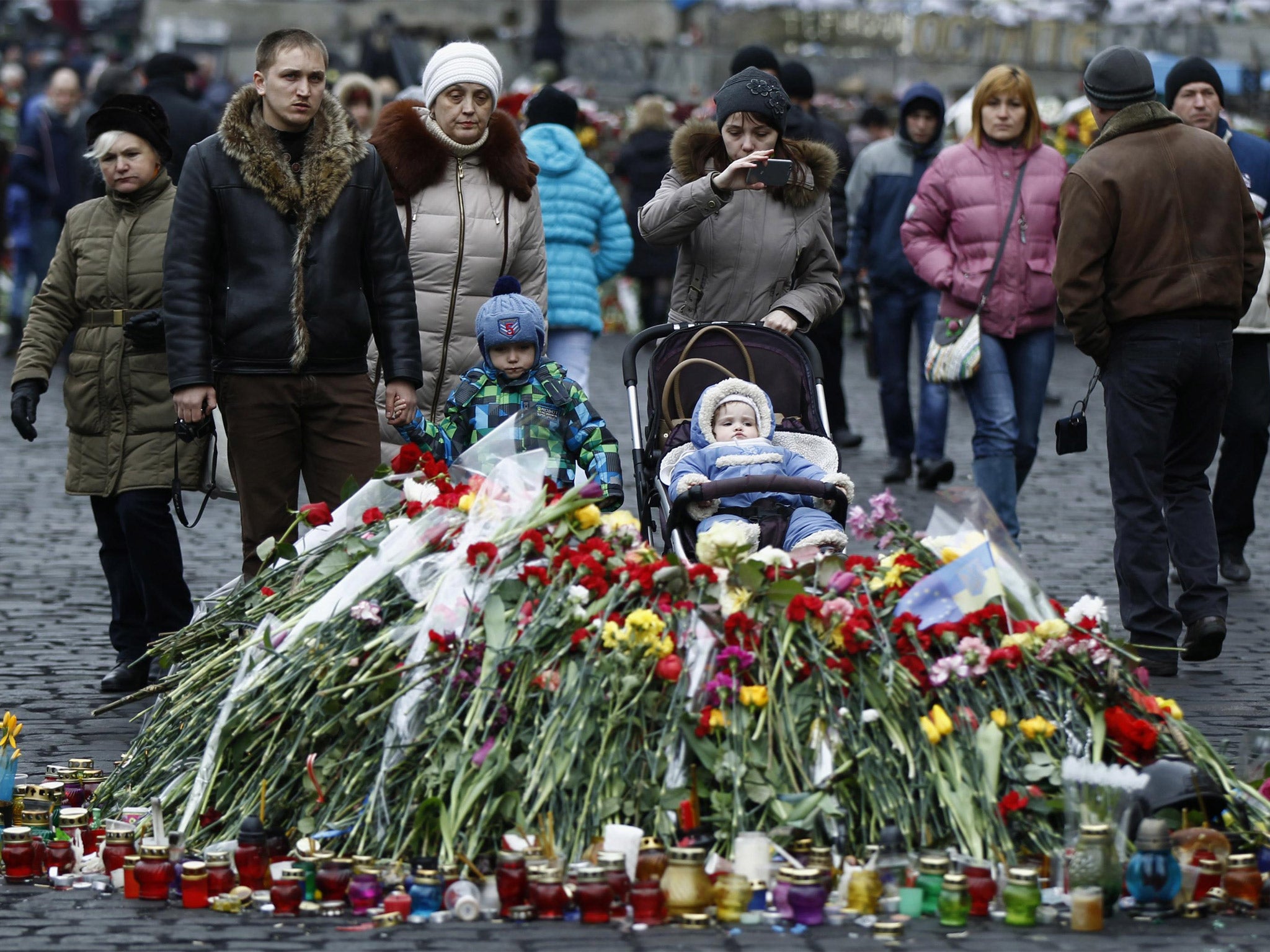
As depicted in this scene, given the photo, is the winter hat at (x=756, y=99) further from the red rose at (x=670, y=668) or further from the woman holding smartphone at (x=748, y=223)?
the red rose at (x=670, y=668)

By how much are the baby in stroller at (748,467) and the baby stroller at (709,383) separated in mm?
94

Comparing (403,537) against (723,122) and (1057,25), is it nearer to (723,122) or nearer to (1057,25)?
(723,122)

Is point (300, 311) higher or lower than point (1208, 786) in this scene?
higher

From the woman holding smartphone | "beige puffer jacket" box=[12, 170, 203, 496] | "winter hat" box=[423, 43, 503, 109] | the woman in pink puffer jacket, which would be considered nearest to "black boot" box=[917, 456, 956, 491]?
the woman in pink puffer jacket

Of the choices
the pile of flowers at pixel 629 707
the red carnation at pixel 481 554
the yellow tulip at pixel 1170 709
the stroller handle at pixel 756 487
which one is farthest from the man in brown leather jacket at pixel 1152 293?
the red carnation at pixel 481 554

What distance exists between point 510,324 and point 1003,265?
2.94m

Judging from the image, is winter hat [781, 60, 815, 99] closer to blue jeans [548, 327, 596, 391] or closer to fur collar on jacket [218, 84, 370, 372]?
blue jeans [548, 327, 596, 391]

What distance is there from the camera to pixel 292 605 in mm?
5566

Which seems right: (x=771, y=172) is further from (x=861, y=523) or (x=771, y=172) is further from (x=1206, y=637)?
(x=1206, y=637)

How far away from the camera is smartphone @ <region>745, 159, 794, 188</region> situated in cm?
741

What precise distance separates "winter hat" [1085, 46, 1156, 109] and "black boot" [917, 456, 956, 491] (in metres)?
4.29

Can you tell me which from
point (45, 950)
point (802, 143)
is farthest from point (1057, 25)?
point (45, 950)

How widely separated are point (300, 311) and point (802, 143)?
2208 mm

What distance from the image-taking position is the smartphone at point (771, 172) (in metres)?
7.41
